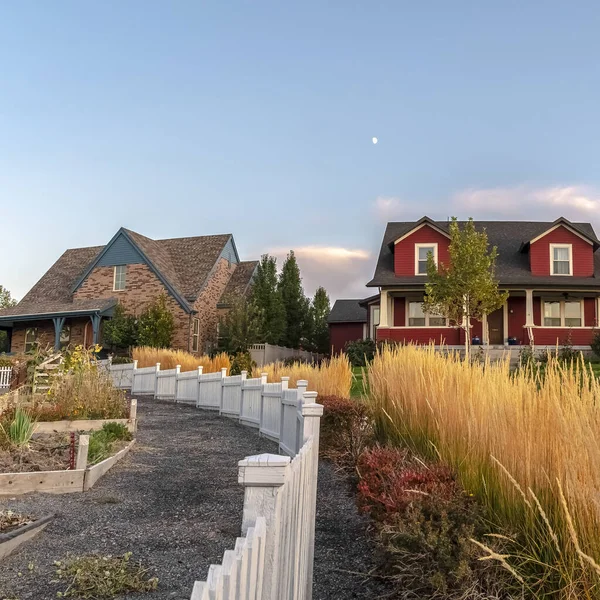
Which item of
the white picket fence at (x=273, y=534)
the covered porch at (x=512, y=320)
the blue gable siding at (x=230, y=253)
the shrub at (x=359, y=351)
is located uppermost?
the blue gable siding at (x=230, y=253)

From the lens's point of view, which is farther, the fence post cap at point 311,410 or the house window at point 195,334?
the house window at point 195,334

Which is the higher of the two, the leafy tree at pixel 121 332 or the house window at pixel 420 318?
the house window at pixel 420 318

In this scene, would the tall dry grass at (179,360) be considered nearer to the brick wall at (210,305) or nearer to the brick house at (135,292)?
the brick house at (135,292)

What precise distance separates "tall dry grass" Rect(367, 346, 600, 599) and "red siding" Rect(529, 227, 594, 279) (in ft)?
68.2

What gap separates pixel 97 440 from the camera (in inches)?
329

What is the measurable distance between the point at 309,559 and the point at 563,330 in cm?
2205

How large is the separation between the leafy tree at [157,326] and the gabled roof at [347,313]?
11411mm

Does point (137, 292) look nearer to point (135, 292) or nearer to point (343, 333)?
point (135, 292)

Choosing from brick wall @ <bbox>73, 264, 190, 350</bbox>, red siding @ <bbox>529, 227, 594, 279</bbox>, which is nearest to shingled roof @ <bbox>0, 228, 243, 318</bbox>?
brick wall @ <bbox>73, 264, 190, 350</bbox>

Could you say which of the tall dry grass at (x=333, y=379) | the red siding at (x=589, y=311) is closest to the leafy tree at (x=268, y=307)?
the red siding at (x=589, y=311)

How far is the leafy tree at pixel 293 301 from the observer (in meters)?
33.9

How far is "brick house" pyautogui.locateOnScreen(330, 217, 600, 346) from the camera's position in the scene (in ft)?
77.0

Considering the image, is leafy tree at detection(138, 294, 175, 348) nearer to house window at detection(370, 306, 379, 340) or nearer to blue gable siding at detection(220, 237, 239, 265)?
blue gable siding at detection(220, 237, 239, 265)

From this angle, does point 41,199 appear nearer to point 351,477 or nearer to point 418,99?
point 418,99
